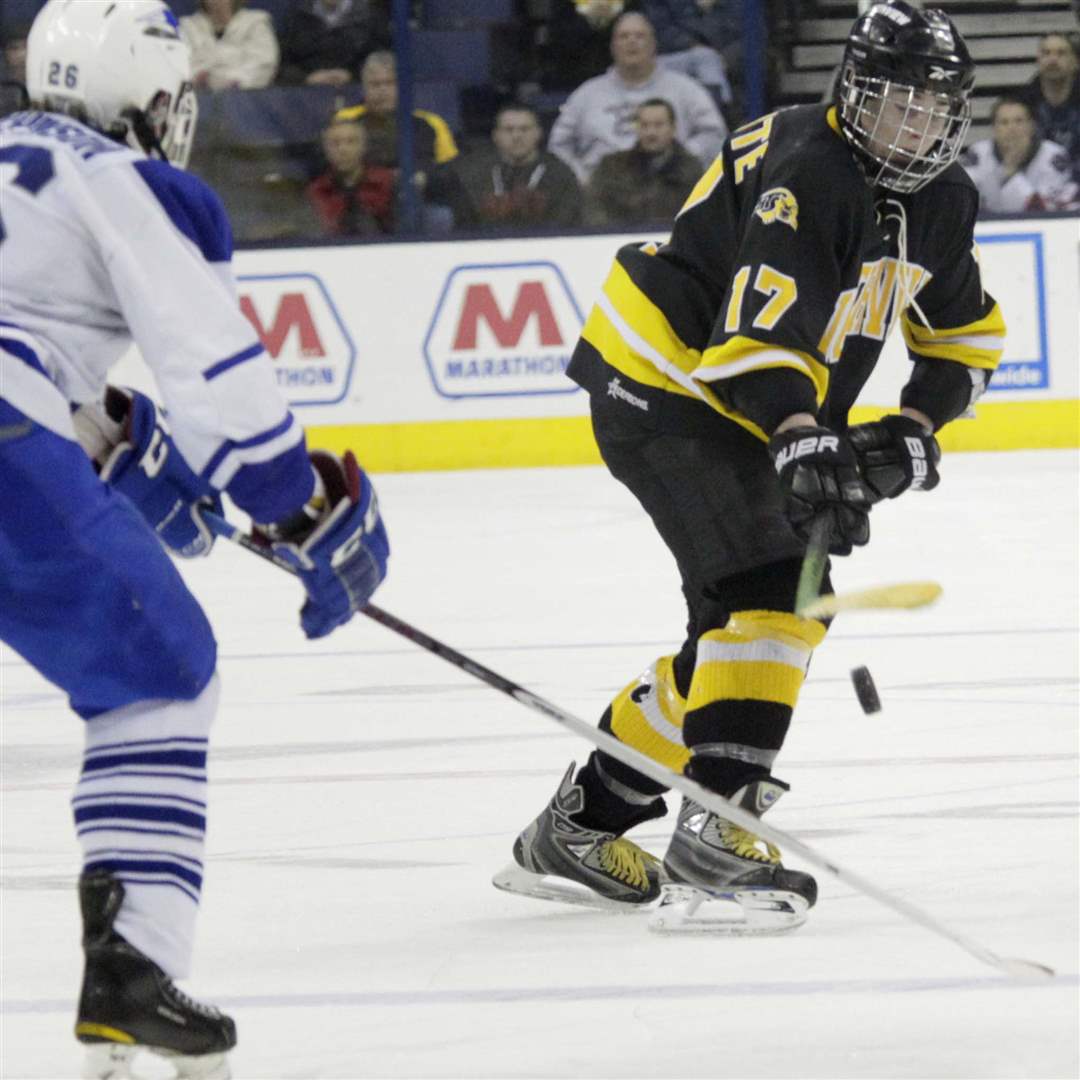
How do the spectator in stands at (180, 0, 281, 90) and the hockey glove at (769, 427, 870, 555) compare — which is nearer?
the hockey glove at (769, 427, 870, 555)

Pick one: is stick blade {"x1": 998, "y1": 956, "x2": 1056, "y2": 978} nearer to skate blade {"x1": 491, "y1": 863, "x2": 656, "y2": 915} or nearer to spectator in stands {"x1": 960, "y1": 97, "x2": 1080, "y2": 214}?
skate blade {"x1": 491, "y1": 863, "x2": 656, "y2": 915}

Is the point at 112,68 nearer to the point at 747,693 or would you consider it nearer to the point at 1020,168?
the point at 747,693

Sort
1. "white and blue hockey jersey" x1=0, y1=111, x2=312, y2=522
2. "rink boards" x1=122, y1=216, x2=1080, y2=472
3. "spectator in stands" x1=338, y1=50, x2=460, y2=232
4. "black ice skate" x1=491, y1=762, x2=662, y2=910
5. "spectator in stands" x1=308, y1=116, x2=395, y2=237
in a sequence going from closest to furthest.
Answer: "white and blue hockey jersey" x1=0, y1=111, x2=312, y2=522, "black ice skate" x1=491, y1=762, x2=662, y2=910, "rink boards" x1=122, y1=216, x2=1080, y2=472, "spectator in stands" x1=308, y1=116, x2=395, y2=237, "spectator in stands" x1=338, y1=50, x2=460, y2=232

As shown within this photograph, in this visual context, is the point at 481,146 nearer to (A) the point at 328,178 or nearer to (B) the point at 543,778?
(A) the point at 328,178

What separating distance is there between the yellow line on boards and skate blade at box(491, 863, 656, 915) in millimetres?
4669

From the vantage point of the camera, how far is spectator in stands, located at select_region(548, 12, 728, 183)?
7.92 meters

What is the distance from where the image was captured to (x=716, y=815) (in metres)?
2.78

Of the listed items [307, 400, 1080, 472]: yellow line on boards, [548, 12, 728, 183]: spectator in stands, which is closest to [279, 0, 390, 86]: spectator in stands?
[548, 12, 728, 183]: spectator in stands

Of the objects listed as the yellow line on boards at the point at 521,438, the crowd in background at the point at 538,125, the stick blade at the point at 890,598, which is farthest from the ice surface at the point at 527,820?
the crowd in background at the point at 538,125

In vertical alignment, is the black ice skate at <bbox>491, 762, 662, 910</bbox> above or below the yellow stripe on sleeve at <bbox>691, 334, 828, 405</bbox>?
below

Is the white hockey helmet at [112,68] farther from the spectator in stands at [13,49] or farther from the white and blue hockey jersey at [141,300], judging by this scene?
the spectator in stands at [13,49]

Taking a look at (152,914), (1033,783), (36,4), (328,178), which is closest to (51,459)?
(152,914)

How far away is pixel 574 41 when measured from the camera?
8.11 m

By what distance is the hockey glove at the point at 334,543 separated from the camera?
2.13 meters
